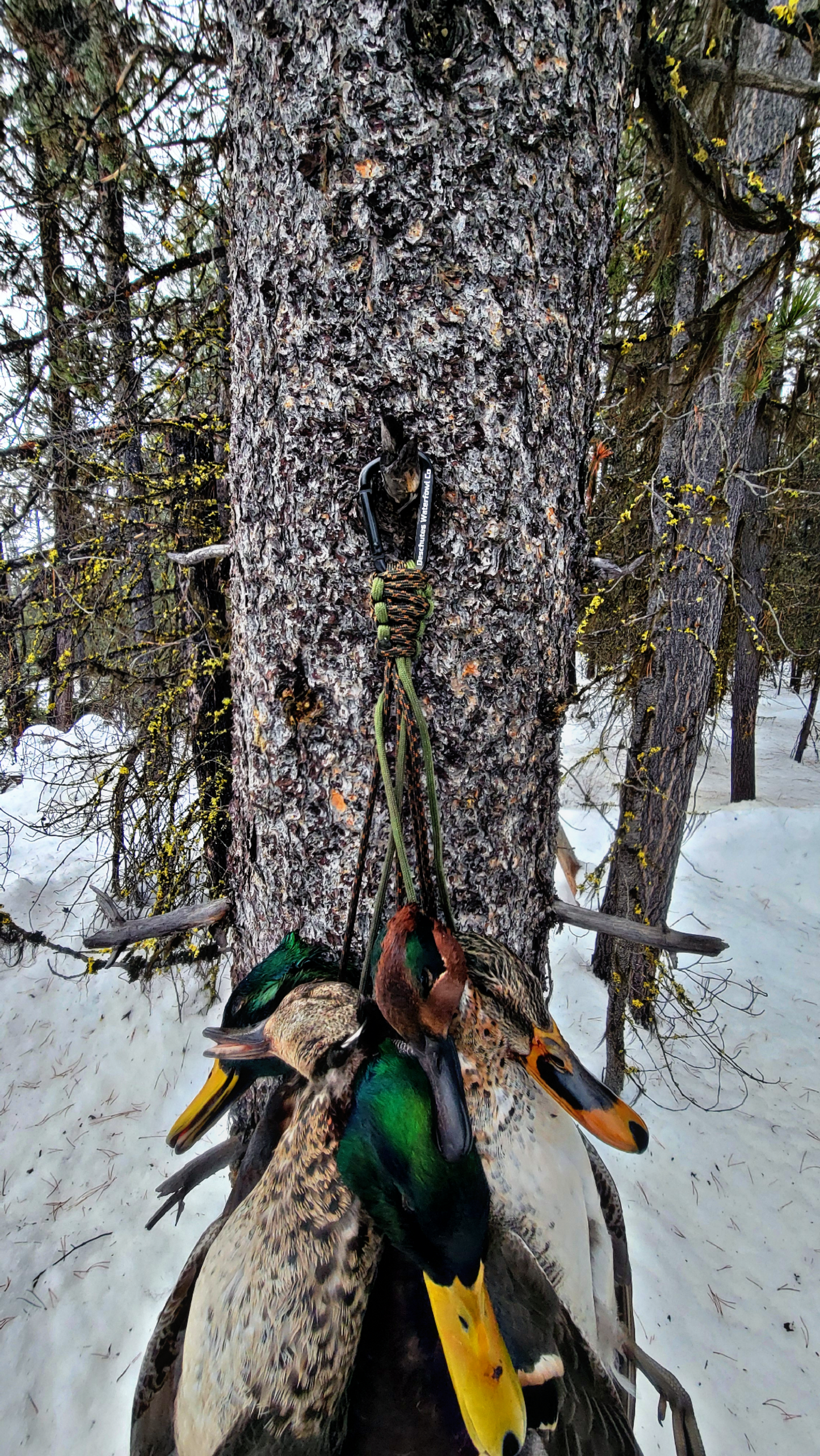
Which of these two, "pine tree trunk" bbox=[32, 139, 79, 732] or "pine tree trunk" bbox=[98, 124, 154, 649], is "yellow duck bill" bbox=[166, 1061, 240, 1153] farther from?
"pine tree trunk" bbox=[32, 139, 79, 732]

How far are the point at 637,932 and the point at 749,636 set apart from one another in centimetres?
867

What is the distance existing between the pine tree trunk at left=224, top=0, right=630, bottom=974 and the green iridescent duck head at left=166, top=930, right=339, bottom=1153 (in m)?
0.14

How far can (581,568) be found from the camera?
1.10 meters

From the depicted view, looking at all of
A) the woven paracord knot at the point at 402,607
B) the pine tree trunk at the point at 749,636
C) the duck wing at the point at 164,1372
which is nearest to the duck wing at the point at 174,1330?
the duck wing at the point at 164,1372

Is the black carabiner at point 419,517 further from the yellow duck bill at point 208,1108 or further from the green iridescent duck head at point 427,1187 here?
the yellow duck bill at point 208,1108

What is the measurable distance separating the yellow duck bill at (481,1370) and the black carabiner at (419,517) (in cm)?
74

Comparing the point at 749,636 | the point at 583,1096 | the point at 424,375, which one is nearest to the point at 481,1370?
the point at 583,1096

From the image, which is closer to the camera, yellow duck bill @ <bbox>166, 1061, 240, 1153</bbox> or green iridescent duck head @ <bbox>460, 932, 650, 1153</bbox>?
green iridescent duck head @ <bbox>460, 932, 650, 1153</bbox>

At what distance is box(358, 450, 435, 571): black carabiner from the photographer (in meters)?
0.85

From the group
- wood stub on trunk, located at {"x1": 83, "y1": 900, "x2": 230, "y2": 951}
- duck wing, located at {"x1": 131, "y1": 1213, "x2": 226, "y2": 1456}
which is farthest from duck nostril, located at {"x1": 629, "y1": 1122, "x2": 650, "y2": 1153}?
wood stub on trunk, located at {"x1": 83, "y1": 900, "x2": 230, "y2": 951}

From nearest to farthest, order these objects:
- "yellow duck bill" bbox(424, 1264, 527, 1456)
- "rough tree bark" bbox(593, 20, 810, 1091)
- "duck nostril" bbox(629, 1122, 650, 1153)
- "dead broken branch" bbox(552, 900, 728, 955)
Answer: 1. "yellow duck bill" bbox(424, 1264, 527, 1456)
2. "duck nostril" bbox(629, 1122, 650, 1153)
3. "dead broken branch" bbox(552, 900, 728, 955)
4. "rough tree bark" bbox(593, 20, 810, 1091)

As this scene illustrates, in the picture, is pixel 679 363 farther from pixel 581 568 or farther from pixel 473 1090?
pixel 473 1090

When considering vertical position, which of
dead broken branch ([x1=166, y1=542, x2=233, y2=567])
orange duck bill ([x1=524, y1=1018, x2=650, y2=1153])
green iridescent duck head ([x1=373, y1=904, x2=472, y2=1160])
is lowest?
orange duck bill ([x1=524, y1=1018, x2=650, y2=1153])

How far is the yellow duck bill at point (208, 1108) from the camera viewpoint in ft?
2.71
